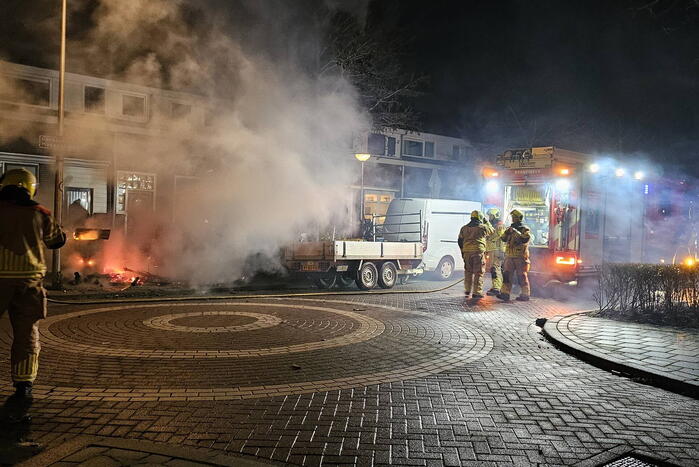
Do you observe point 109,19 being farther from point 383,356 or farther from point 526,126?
point 526,126

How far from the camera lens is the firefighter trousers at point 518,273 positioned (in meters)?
12.4

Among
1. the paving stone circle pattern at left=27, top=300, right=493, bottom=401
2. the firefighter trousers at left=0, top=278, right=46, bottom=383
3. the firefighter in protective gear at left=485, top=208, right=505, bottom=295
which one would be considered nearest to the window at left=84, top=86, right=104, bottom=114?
the paving stone circle pattern at left=27, top=300, right=493, bottom=401

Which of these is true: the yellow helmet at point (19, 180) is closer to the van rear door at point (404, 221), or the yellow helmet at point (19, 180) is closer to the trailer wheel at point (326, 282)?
the trailer wheel at point (326, 282)

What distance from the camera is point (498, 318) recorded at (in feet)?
32.2

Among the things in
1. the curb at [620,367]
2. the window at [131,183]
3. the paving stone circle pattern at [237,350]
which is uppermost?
the window at [131,183]

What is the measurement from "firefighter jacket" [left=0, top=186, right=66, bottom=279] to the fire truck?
37.5 feet

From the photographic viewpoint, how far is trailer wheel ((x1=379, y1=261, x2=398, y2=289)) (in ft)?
48.9

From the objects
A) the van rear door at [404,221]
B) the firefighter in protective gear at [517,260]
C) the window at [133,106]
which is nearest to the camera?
the firefighter in protective gear at [517,260]

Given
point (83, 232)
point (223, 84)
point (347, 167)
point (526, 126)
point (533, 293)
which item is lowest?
point (533, 293)

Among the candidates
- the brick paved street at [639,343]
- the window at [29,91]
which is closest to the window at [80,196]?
the window at [29,91]

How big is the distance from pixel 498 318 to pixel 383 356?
394 centimetres

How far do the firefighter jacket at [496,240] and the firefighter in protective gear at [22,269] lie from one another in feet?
34.0

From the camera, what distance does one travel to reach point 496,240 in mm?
13578

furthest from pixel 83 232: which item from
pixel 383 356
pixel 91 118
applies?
pixel 91 118
